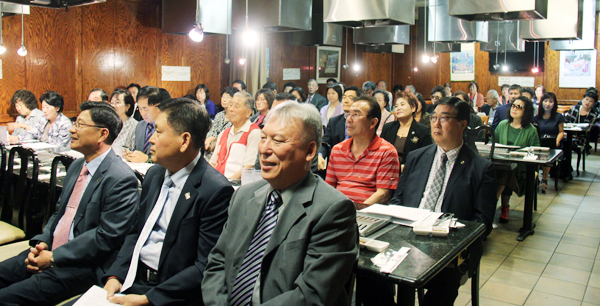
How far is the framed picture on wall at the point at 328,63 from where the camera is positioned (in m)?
12.4

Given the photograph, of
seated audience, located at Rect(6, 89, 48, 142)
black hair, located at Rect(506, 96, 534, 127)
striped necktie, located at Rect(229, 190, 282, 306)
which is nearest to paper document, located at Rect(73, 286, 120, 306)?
striped necktie, located at Rect(229, 190, 282, 306)

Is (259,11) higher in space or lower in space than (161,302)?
higher

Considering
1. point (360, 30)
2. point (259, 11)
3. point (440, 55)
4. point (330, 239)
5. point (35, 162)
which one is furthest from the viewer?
point (440, 55)

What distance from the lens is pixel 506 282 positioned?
366 centimetres

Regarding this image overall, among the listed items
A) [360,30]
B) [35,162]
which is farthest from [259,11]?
[35,162]

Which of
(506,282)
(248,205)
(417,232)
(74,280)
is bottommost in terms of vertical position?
(506,282)

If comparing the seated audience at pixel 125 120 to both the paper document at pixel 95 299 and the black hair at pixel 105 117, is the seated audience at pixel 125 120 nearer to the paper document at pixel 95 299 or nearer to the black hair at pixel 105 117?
the black hair at pixel 105 117

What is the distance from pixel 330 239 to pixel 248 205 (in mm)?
364

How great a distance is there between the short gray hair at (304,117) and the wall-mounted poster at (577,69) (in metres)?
12.9

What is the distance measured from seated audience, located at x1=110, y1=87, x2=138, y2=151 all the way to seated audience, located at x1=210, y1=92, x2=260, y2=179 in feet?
4.53

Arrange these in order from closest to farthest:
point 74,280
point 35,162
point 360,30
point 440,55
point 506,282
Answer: point 74,280 → point 35,162 → point 506,282 → point 360,30 → point 440,55

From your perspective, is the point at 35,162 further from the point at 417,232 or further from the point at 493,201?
the point at 493,201

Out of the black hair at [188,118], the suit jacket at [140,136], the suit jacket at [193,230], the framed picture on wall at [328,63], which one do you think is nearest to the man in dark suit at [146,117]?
the suit jacket at [140,136]

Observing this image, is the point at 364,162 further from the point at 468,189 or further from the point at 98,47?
the point at 98,47
